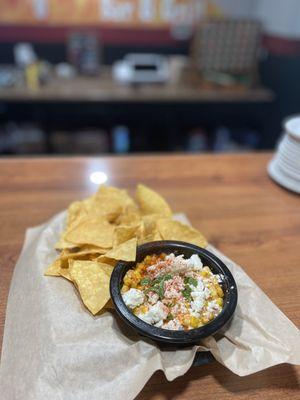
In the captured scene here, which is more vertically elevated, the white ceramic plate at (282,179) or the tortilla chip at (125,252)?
the tortilla chip at (125,252)

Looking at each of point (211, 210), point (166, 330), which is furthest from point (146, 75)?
point (166, 330)

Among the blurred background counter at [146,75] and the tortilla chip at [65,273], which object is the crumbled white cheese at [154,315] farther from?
the blurred background counter at [146,75]

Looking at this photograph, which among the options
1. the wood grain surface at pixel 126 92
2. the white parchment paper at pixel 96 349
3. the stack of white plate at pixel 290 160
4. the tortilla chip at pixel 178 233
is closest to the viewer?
the white parchment paper at pixel 96 349

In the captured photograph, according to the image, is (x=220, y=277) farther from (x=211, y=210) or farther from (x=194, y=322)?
(x=211, y=210)

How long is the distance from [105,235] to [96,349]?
1.13 ft

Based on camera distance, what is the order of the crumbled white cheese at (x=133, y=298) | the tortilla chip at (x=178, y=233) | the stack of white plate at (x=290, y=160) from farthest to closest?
1. the stack of white plate at (x=290, y=160)
2. the tortilla chip at (x=178, y=233)
3. the crumbled white cheese at (x=133, y=298)

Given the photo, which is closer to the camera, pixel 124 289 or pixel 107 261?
pixel 124 289

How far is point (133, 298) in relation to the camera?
823 millimetres

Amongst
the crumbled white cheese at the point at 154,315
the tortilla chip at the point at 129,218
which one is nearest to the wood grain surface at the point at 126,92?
the tortilla chip at the point at 129,218

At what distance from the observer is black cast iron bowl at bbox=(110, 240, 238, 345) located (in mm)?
742

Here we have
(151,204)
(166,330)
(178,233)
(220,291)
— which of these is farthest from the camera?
(151,204)

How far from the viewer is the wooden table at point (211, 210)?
0.78 meters

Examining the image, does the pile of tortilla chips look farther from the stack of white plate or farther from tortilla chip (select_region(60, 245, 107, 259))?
the stack of white plate

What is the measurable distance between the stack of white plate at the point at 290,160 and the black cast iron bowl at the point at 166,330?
27.9 inches
